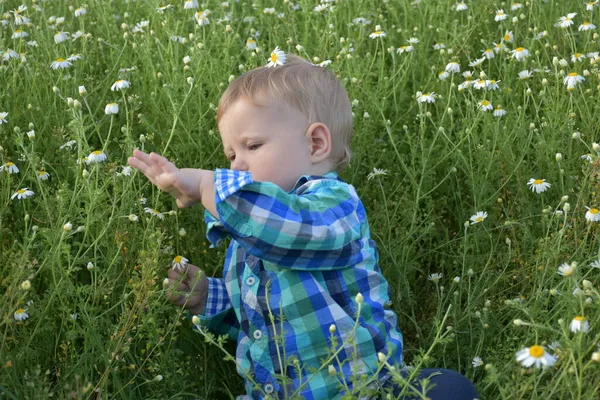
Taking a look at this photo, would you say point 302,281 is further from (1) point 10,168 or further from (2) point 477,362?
(1) point 10,168

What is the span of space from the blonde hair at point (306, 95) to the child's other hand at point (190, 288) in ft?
1.61

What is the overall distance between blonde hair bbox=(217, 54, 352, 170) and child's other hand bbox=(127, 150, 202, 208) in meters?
0.39

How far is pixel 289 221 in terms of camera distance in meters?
2.44

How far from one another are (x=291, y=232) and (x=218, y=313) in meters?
0.64

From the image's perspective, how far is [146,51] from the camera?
4.20 metres

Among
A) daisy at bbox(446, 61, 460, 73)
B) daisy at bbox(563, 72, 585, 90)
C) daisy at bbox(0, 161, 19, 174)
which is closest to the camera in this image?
daisy at bbox(0, 161, 19, 174)

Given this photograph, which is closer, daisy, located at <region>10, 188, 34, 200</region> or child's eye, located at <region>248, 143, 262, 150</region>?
child's eye, located at <region>248, 143, 262, 150</region>

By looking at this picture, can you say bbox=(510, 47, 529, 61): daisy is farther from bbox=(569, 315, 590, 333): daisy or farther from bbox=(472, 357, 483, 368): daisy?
bbox=(569, 315, 590, 333): daisy

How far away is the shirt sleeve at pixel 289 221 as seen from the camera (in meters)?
2.43

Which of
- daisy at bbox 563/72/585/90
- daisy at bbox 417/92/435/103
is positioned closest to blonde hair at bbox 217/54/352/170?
daisy at bbox 417/92/435/103

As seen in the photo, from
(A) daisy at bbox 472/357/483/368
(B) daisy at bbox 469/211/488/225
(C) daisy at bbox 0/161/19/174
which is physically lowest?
(A) daisy at bbox 472/357/483/368

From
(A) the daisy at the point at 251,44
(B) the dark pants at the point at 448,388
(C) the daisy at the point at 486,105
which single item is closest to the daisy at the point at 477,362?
(B) the dark pants at the point at 448,388

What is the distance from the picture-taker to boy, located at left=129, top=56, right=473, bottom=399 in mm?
2451

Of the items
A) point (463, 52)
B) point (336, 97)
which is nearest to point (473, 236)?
point (336, 97)
